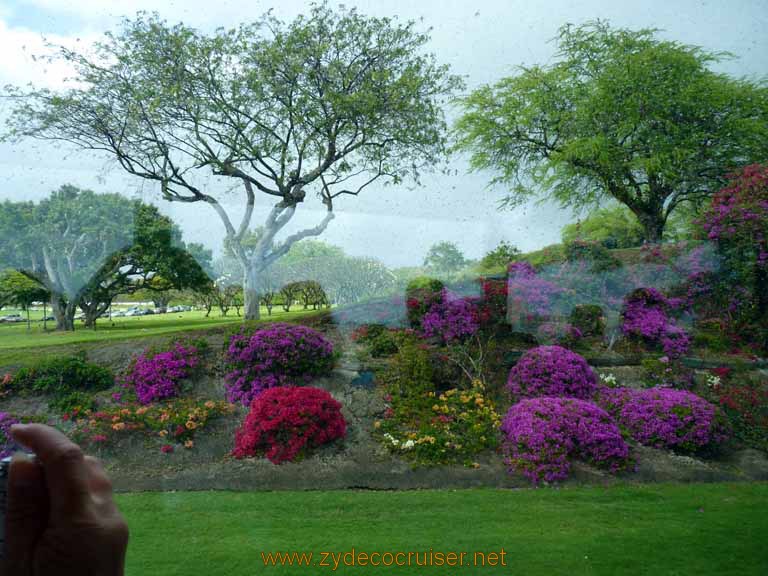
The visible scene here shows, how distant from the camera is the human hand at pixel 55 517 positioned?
1.50m

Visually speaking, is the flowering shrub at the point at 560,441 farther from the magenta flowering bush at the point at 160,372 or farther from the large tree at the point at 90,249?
the large tree at the point at 90,249

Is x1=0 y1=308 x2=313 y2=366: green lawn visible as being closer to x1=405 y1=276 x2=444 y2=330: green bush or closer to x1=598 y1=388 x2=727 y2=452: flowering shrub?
x1=405 y1=276 x2=444 y2=330: green bush

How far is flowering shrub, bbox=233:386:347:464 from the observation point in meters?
5.66

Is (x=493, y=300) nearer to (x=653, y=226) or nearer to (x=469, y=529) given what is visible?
(x=653, y=226)

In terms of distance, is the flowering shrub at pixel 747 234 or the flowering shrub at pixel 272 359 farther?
the flowering shrub at pixel 747 234

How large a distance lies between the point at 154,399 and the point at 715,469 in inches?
234

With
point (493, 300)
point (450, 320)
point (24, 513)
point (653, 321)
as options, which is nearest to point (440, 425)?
point (450, 320)

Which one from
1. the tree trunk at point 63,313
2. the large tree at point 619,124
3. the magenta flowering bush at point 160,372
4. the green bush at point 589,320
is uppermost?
the large tree at point 619,124

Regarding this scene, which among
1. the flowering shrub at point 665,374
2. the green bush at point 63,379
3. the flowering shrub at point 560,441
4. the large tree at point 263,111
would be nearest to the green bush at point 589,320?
the flowering shrub at point 665,374

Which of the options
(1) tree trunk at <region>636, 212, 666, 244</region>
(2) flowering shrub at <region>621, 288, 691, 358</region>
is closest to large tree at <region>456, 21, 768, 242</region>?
(1) tree trunk at <region>636, 212, 666, 244</region>

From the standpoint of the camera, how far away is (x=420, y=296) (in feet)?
26.9

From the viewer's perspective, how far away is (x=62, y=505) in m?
1.50

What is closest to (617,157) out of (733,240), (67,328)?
(733,240)

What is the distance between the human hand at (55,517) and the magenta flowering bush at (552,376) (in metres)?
6.01
